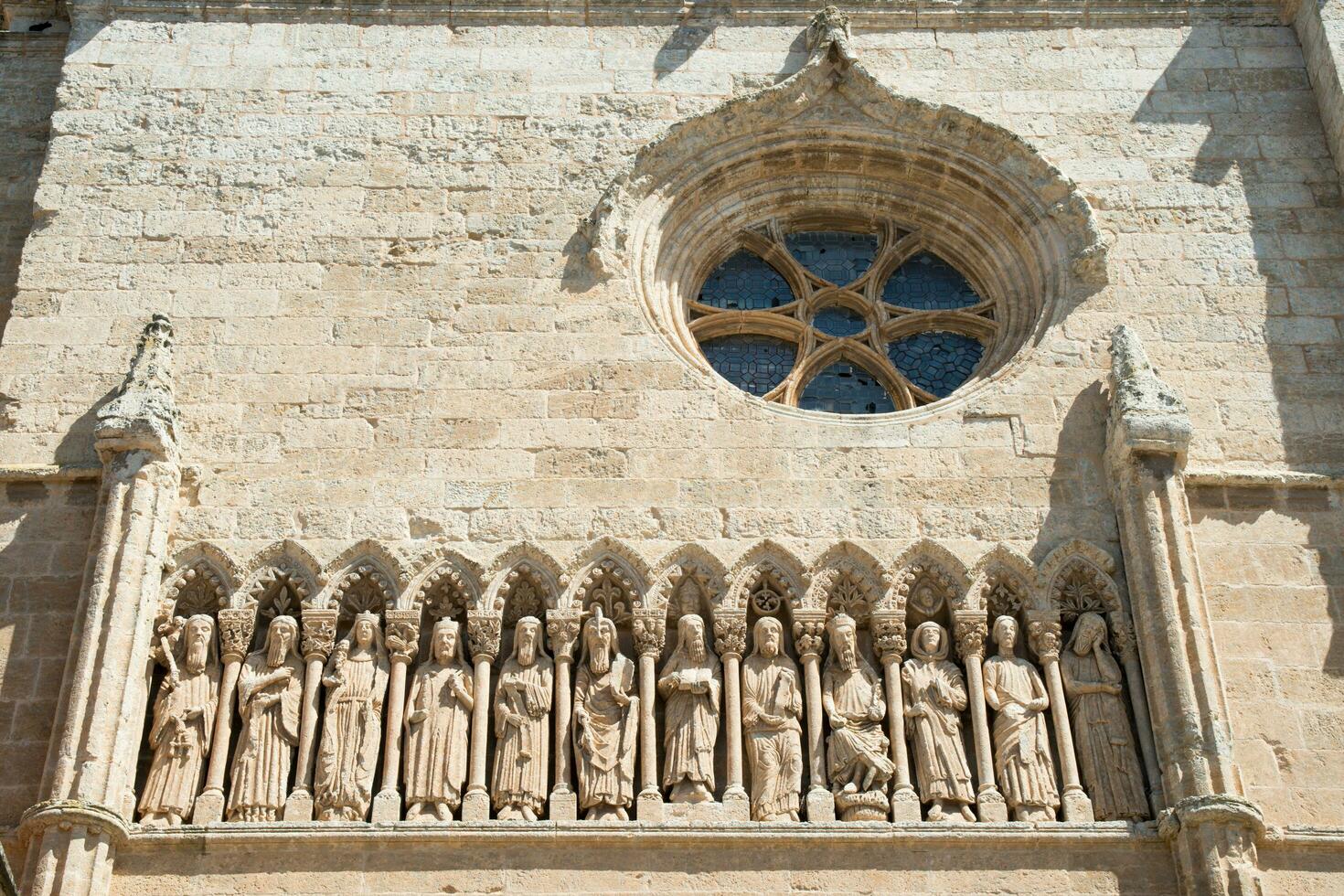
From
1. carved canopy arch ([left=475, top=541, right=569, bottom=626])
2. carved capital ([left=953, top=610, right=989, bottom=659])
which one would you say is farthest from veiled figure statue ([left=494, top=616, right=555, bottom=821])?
carved capital ([left=953, top=610, right=989, bottom=659])

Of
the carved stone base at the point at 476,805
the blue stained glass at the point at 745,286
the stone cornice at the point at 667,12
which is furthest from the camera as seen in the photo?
the stone cornice at the point at 667,12

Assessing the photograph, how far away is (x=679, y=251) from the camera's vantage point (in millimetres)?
12914

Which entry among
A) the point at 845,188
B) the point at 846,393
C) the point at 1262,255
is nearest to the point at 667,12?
the point at 845,188

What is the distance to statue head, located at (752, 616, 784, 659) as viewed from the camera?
35.0 ft

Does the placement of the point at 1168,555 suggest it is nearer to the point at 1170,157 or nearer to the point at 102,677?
the point at 1170,157

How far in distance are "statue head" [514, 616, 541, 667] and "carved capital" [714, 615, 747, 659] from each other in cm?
93

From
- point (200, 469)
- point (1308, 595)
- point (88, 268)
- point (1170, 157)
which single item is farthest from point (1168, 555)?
point (88, 268)

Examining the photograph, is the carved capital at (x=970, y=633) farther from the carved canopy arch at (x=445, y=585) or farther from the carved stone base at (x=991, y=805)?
the carved canopy arch at (x=445, y=585)

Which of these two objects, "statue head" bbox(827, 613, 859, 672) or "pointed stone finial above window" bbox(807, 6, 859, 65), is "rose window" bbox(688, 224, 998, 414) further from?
"statue head" bbox(827, 613, 859, 672)

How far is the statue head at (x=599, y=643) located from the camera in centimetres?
1058

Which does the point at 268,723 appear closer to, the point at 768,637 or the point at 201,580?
the point at 201,580

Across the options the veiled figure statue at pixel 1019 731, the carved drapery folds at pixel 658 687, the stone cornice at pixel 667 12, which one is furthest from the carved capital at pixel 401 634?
the stone cornice at pixel 667 12

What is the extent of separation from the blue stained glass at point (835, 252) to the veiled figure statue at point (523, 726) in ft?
11.6

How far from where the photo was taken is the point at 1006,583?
432 inches
